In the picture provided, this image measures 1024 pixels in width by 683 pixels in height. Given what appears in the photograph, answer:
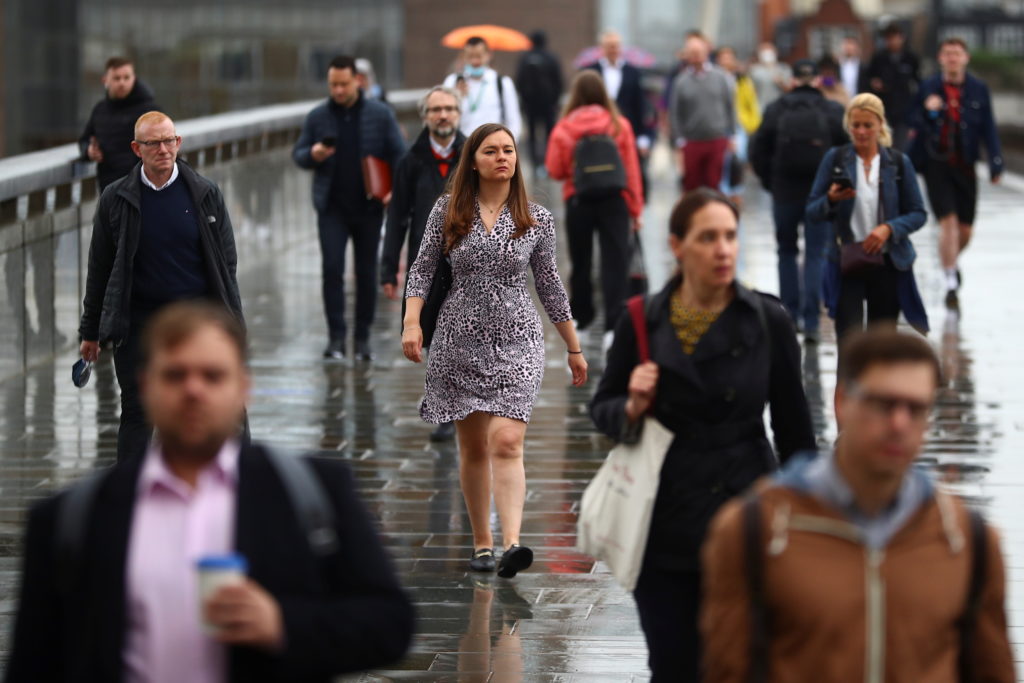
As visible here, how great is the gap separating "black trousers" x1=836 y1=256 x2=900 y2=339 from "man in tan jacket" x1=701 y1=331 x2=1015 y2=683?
588cm

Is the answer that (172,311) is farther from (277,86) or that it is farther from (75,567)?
(277,86)

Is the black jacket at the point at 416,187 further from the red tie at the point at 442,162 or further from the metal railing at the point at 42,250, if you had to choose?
the metal railing at the point at 42,250

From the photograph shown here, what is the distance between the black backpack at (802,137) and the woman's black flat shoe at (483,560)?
20.0ft

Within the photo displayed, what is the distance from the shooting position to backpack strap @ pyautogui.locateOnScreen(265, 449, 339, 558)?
3.23m

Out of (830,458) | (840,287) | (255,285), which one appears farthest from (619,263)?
(830,458)

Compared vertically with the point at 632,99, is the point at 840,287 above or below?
below

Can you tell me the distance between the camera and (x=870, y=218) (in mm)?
9250

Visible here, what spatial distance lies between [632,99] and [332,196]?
662cm

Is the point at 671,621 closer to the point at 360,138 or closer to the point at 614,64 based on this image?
the point at 360,138

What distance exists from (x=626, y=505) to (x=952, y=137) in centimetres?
1032

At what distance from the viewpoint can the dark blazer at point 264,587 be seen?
3.17 m

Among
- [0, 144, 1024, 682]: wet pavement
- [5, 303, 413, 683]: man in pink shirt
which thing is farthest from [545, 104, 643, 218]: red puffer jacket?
[5, 303, 413, 683]: man in pink shirt

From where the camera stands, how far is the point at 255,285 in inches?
655

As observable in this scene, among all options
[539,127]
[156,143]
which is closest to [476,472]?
[156,143]
